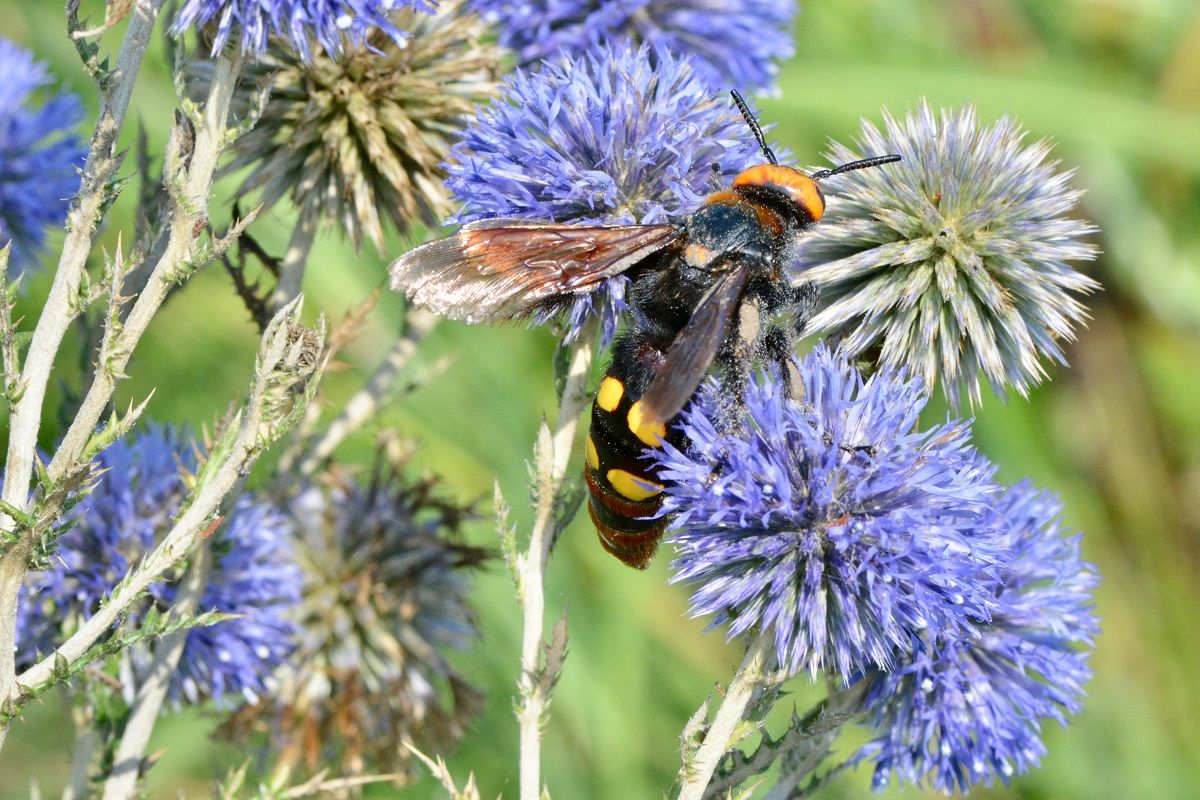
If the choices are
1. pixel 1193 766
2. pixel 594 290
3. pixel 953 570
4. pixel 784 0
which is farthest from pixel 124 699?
pixel 1193 766

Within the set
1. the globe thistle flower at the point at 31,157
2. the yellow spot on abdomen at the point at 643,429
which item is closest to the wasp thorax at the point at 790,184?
the yellow spot on abdomen at the point at 643,429

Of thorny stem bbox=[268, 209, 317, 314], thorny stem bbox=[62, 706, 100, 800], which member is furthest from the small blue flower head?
thorny stem bbox=[62, 706, 100, 800]

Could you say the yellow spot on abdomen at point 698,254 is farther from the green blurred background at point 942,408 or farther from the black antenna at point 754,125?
the green blurred background at point 942,408

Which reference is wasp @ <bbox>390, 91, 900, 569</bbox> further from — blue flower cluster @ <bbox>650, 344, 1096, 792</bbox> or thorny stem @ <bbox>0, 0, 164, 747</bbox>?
thorny stem @ <bbox>0, 0, 164, 747</bbox>

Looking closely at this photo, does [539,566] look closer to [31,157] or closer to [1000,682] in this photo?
[1000,682]

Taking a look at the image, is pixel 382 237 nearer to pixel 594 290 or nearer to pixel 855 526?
pixel 594 290

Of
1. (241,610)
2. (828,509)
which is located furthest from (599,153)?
(241,610)
